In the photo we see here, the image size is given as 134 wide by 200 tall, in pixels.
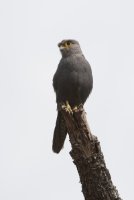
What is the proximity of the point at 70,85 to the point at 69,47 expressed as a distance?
4.42 feet

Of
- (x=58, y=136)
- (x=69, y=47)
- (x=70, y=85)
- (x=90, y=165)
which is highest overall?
(x=69, y=47)

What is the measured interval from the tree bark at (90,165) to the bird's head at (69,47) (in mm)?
3852

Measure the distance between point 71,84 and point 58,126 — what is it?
0.82 m

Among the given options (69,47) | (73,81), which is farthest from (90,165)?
(69,47)

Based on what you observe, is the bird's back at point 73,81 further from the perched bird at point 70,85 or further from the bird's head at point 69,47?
the bird's head at point 69,47

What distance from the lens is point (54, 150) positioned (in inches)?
353

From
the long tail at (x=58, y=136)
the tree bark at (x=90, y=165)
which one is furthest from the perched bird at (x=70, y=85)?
the tree bark at (x=90, y=165)

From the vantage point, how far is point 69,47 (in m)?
10.4

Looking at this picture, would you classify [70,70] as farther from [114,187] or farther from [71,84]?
[114,187]

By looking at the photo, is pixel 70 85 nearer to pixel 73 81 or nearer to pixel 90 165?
pixel 73 81

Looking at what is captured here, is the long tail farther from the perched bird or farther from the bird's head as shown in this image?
the bird's head

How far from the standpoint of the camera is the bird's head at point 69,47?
33.4 feet

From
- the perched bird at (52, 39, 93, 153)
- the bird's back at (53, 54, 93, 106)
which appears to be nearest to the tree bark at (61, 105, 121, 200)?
the perched bird at (52, 39, 93, 153)

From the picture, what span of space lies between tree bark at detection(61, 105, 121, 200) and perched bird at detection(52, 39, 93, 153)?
2647mm
